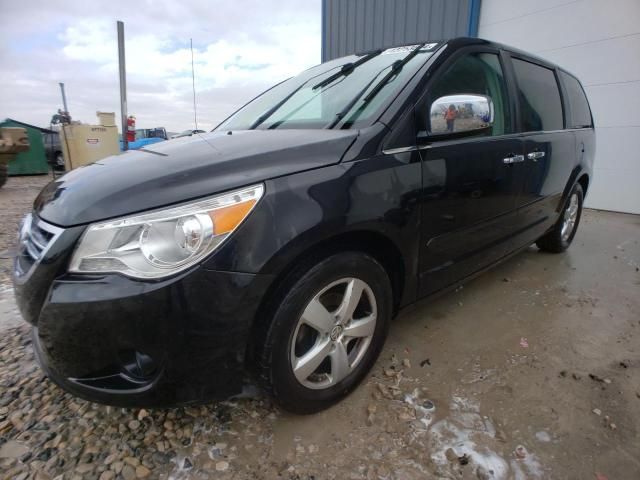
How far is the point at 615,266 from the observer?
335cm

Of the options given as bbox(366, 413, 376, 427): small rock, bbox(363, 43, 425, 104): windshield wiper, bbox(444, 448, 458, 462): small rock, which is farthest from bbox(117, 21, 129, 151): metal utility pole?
bbox(444, 448, 458, 462): small rock

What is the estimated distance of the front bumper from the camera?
1100 mm

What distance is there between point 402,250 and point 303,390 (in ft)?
2.36

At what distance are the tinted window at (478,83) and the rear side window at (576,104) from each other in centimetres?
123

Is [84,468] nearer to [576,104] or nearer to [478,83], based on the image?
[478,83]

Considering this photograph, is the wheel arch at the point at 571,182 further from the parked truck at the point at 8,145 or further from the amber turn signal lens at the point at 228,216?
the parked truck at the point at 8,145

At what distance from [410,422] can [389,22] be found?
738 centimetres

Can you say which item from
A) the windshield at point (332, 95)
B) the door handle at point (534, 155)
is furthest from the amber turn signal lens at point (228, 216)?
the door handle at point (534, 155)

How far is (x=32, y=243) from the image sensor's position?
1313 millimetres

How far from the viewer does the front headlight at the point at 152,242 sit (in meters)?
1.12

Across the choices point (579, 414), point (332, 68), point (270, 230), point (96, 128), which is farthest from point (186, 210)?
point (96, 128)

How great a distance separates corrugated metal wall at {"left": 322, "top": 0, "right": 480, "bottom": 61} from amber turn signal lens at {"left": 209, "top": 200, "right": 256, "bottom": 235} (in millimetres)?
5196

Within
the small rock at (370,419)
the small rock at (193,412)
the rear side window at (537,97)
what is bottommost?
the small rock at (370,419)

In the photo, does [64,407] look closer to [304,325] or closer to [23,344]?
[23,344]
